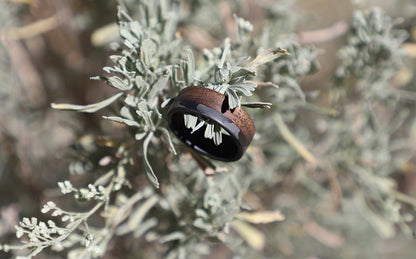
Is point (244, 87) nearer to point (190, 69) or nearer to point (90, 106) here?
point (190, 69)

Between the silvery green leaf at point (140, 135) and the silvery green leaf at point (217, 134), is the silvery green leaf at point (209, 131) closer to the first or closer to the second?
the silvery green leaf at point (217, 134)

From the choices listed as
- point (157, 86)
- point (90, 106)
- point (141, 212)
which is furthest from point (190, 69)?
point (141, 212)

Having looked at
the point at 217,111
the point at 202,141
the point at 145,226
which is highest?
the point at 217,111

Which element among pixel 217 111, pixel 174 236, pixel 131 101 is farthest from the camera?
pixel 174 236

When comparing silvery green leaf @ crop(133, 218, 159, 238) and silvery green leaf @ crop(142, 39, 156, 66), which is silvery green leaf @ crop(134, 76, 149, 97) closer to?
silvery green leaf @ crop(142, 39, 156, 66)

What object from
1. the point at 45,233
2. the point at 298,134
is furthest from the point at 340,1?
the point at 45,233

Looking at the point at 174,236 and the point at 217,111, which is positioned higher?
the point at 217,111

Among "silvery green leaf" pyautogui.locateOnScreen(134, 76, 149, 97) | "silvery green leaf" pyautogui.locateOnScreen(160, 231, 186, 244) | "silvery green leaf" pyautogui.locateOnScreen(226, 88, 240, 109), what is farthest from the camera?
"silvery green leaf" pyautogui.locateOnScreen(160, 231, 186, 244)

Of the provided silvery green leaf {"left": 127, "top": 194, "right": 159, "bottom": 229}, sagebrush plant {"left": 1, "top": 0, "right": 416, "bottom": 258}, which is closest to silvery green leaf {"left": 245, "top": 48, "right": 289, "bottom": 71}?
sagebrush plant {"left": 1, "top": 0, "right": 416, "bottom": 258}
